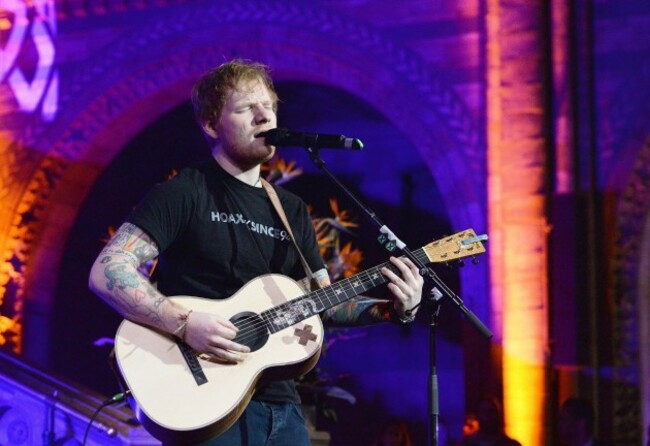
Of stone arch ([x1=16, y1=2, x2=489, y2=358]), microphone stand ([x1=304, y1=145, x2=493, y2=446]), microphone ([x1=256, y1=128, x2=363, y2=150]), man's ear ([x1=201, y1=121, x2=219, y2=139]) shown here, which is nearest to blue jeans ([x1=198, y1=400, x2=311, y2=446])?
microphone stand ([x1=304, y1=145, x2=493, y2=446])

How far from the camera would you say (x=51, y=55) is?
919cm

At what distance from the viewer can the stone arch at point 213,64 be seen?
25.4 ft

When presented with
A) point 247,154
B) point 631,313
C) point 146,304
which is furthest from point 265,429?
point 631,313

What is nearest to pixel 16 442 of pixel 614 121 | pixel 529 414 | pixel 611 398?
pixel 529 414

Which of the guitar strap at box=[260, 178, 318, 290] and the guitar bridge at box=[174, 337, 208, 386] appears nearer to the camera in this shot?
the guitar bridge at box=[174, 337, 208, 386]

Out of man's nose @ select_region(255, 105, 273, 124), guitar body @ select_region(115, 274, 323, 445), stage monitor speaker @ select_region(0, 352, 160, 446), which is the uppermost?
man's nose @ select_region(255, 105, 273, 124)

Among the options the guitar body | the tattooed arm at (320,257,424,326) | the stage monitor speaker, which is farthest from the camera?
the stage monitor speaker

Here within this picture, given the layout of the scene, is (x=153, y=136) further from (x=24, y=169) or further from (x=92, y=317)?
(x=92, y=317)

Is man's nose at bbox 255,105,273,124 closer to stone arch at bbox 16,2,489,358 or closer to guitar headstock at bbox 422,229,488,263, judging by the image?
guitar headstock at bbox 422,229,488,263

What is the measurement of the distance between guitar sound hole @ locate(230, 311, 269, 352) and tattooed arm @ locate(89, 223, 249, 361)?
79mm

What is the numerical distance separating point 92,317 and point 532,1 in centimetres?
504

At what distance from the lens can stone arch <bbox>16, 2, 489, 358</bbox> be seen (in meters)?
7.75

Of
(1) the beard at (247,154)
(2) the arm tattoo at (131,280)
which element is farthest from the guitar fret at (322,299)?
(1) the beard at (247,154)

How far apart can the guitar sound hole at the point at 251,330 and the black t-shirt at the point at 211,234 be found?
0.11m
